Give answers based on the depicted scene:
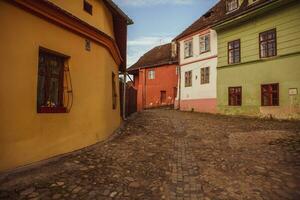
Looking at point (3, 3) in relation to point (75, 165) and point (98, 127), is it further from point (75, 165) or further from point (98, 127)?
point (98, 127)

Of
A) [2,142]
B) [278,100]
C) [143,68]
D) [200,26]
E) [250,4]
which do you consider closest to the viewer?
[2,142]

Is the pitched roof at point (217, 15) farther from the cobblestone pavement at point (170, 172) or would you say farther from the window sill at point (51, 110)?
the window sill at point (51, 110)

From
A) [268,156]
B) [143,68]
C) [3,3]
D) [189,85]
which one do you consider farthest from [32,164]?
[143,68]

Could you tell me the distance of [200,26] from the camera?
22016mm

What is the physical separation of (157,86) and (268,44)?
54.3ft

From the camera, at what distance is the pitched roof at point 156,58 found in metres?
31.1

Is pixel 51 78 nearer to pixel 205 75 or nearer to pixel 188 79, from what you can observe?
pixel 205 75

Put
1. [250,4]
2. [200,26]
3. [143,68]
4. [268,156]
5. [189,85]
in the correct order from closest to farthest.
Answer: [268,156] < [250,4] < [200,26] < [189,85] < [143,68]

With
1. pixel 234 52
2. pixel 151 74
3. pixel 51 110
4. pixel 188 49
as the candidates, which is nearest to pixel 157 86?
pixel 151 74

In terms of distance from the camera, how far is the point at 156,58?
33.4 m

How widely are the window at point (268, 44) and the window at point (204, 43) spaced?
5.07 meters

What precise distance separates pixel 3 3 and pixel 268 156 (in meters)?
7.15

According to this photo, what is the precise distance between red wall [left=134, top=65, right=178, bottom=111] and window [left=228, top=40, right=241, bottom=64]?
35.4 feet

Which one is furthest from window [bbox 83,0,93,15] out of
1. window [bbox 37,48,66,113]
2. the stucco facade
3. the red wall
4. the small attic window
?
the red wall
